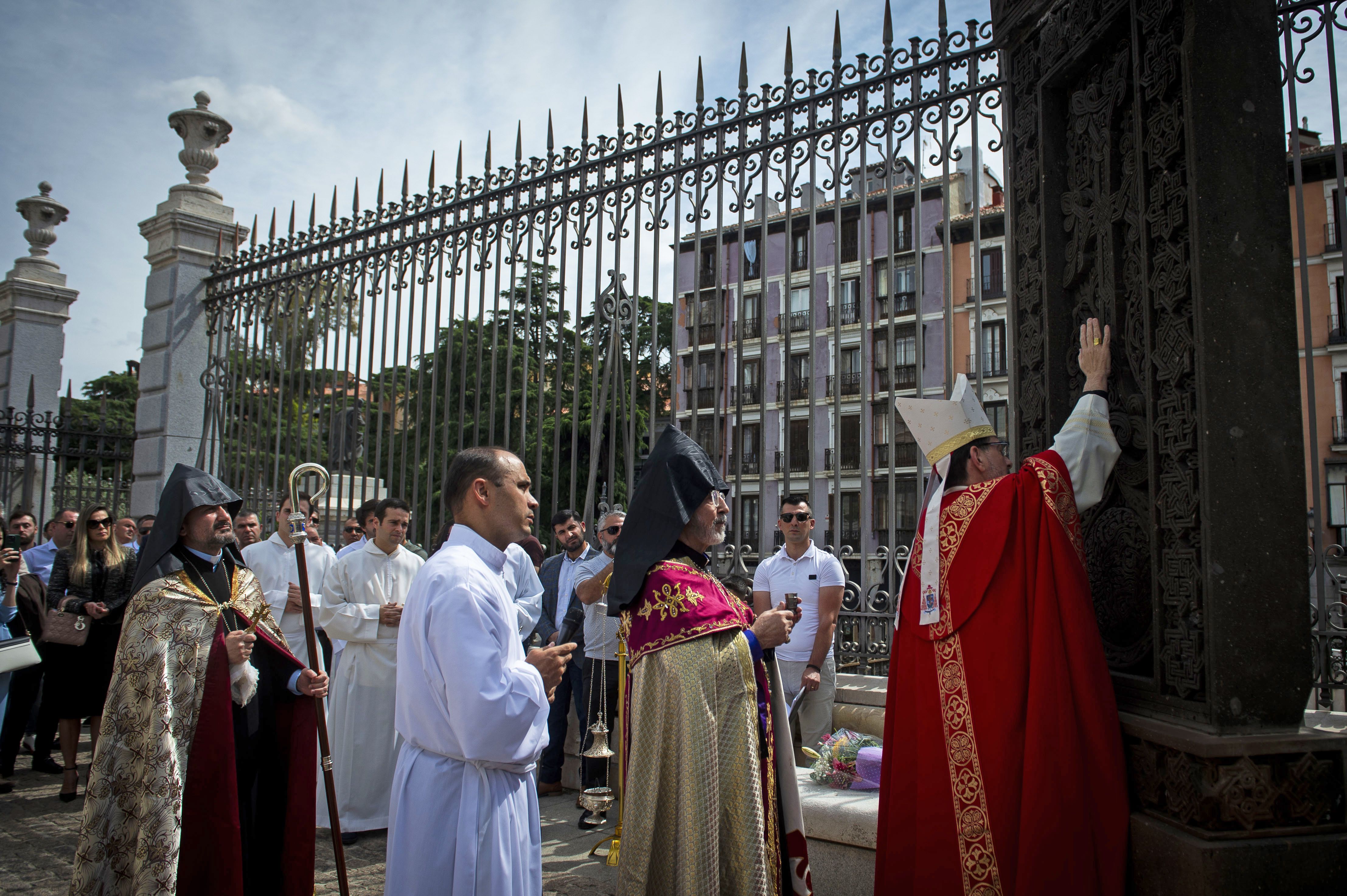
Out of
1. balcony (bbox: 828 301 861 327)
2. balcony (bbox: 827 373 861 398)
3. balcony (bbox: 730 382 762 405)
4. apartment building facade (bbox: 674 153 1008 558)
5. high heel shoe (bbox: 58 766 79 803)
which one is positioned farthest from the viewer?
balcony (bbox: 827 373 861 398)

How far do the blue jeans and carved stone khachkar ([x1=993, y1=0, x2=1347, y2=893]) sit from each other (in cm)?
464

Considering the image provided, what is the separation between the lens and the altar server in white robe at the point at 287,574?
6.54 meters

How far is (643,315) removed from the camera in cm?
1008

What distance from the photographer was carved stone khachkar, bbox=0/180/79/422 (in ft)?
44.0

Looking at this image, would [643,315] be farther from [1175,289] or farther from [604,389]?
[1175,289]

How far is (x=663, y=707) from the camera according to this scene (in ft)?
10.6

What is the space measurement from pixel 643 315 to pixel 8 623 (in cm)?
657

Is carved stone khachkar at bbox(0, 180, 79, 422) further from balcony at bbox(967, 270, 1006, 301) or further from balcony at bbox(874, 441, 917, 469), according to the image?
balcony at bbox(967, 270, 1006, 301)

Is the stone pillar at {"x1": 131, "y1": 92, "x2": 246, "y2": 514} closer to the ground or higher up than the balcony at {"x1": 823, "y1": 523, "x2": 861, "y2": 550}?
higher up

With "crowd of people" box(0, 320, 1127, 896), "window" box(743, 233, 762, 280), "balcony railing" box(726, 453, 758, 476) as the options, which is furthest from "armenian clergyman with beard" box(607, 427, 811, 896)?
"window" box(743, 233, 762, 280)

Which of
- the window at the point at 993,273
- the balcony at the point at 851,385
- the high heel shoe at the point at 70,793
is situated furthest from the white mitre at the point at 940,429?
the balcony at the point at 851,385

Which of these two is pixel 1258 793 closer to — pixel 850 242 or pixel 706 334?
pixel 706 334

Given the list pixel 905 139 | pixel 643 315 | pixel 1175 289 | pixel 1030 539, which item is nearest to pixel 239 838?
pixel 1030 539

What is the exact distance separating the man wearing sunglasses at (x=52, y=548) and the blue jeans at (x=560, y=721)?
17.4 ft
